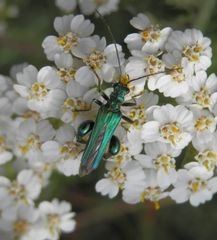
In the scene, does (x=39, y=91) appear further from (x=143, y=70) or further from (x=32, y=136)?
(x=143, y=70)

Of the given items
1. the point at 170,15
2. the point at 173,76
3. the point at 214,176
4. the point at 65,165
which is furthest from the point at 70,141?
the point at 170,15

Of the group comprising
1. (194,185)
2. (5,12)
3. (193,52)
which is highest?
(5,12)

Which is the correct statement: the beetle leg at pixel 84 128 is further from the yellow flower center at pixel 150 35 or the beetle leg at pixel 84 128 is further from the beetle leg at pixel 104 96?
the yellow flower center at pixel 150 35

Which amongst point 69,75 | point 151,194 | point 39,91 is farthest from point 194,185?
point 39,91

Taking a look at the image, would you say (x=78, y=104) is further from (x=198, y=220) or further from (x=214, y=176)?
(x=198, y=220)

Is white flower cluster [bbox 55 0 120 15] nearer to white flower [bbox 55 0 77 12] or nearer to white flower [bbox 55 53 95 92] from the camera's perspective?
white flower [bbox 55 0 77 12]

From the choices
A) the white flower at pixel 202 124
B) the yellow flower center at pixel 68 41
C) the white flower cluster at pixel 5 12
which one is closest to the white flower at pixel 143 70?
the white flower at pixel 202 124
